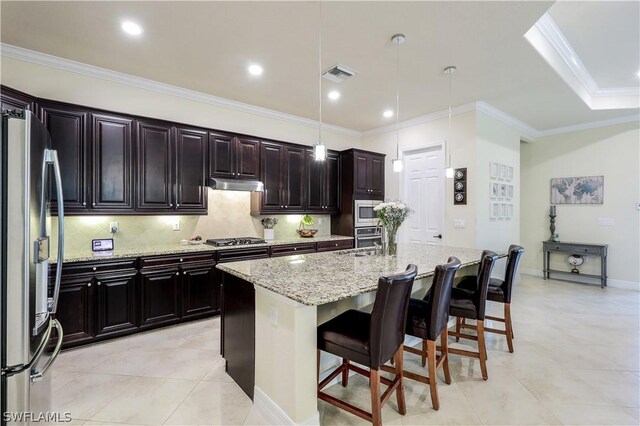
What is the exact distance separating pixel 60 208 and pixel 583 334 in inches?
193

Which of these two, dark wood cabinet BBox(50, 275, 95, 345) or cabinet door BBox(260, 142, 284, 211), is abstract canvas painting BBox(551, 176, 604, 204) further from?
dark wood cabinet BBox(50, 275, 95, 345)

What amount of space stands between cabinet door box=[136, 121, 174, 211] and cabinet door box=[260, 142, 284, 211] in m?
1.29

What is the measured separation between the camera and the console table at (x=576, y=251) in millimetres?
→ 5398

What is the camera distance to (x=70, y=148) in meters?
3.07

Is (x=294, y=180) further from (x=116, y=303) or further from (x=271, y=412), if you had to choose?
(x=271, y=412)

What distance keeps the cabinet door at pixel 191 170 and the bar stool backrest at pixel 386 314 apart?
118 inches

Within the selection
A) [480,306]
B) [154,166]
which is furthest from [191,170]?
[480,306]

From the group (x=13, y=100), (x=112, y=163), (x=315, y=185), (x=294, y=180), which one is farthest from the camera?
(x=315, y=185)

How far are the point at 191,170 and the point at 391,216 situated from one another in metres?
2.57

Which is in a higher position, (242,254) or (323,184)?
(323,184)

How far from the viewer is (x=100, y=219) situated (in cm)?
349

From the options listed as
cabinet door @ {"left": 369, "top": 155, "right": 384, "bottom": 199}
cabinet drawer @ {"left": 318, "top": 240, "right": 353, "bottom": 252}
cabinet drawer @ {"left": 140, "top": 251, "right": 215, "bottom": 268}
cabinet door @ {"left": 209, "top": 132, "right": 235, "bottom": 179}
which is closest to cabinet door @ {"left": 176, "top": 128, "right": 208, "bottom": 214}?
cabinet door @ {"left": 209, "top": 132, "right": 235, "bottom": 179}

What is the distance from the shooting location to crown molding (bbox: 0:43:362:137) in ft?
Answer: 10.0

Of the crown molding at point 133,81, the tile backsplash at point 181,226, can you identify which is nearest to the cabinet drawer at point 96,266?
the tile backsplash at point 181,226
